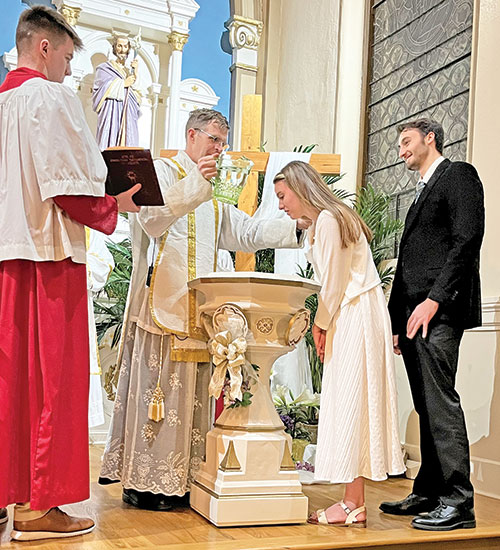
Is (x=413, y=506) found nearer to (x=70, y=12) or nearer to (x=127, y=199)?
(x=127, y=199)

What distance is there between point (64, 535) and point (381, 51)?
14.3 ft

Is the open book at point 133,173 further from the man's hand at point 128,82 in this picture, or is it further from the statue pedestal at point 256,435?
the man's hand at point 128,82

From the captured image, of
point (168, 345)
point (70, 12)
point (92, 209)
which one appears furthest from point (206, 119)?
point (70, 12)

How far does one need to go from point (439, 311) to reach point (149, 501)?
4.62 ft

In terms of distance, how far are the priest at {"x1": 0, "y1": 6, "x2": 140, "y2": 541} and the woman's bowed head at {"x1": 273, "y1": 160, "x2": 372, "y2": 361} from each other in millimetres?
820

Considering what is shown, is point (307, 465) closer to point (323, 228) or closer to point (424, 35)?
point (323, 228)

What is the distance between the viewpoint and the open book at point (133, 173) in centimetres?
282

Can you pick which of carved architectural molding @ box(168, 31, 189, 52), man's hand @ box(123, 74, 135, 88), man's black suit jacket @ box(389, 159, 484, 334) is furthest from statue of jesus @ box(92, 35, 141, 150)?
man's black suit jacket @ box(389, 159, 484, 334)

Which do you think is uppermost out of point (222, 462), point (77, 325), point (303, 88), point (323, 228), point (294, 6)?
point (294, 6)

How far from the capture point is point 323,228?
3080 mm

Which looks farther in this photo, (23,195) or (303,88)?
(303,88)

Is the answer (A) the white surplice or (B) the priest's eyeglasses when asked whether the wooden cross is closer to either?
(B) the priest's eyeglasses

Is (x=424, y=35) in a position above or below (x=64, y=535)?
above

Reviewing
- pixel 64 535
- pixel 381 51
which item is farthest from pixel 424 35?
pixel 64 535
